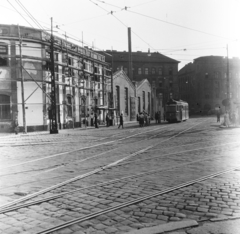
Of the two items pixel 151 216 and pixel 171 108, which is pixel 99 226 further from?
pixel 171 108

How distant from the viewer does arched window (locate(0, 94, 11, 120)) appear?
25.5 metres

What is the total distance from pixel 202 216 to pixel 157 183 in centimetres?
211

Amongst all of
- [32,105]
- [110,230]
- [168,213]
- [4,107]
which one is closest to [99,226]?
[110,230]

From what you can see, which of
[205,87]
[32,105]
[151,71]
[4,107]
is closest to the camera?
[4,107]

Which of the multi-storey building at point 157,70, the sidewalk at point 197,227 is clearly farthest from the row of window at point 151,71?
the sidewalk at point 197,227

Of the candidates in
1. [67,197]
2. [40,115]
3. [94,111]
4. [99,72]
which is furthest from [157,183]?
[99,72]

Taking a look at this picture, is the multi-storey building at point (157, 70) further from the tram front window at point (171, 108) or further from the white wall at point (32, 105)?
the white wall at point (32, 105)

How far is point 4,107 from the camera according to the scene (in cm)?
2561

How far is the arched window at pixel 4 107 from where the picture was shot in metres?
25.5

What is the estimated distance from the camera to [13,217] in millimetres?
4496

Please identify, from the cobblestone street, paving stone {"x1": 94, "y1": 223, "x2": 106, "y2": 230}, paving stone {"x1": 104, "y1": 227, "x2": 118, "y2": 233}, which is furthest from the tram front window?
paving stone {"x1": 104, "y1": 227, "x2": 118, "y2": 233}

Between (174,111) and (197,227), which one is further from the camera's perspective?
(174,111)

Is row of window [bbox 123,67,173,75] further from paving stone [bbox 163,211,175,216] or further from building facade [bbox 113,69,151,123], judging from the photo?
paving stone [bbox 163,211,175,216]

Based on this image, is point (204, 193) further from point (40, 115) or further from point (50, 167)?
point (40, 115)
